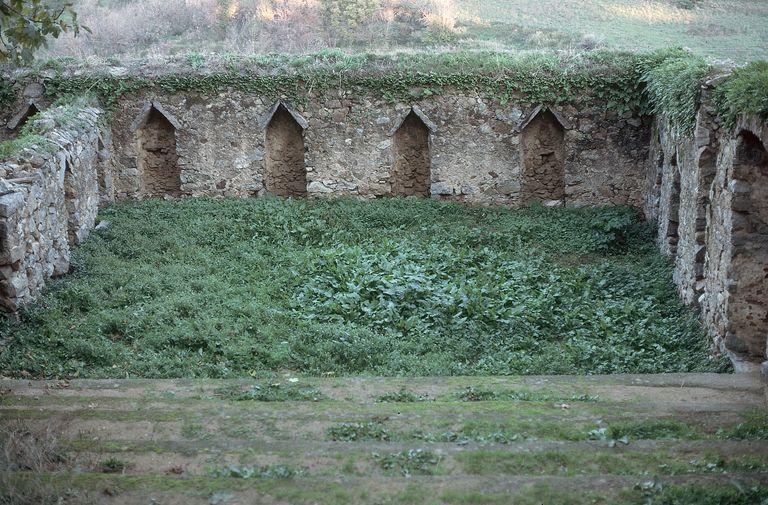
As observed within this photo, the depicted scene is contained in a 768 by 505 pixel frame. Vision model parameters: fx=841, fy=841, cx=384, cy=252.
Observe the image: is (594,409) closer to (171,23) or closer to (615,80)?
(615,80)

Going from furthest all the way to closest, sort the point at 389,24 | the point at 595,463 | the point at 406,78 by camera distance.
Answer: the point at 389,24
the point at 406,78
the point at 595,463

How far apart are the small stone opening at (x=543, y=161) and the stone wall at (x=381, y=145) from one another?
4 cm

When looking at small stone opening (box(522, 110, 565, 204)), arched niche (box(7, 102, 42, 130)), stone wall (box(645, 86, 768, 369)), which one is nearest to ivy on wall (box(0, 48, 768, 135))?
arched niche (box(7, 102, 42, 130))

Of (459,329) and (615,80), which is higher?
(615,80)

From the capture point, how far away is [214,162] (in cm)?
Result: 1585

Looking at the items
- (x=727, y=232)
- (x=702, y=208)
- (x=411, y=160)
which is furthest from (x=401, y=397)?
(x=411, y=160)

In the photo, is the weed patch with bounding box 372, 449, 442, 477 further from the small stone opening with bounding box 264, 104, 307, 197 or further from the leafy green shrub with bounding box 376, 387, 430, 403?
the small stone opening with bounding box 264, 104, 307, 197

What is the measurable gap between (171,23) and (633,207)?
1610cm

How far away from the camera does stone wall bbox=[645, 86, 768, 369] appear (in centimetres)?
820

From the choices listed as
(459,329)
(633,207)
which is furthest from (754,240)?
(633,207)

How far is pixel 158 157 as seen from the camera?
53.6ft

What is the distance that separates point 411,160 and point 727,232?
Result: 8.39 metres

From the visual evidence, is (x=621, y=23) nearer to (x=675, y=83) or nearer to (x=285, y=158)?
(x=285, y=158)

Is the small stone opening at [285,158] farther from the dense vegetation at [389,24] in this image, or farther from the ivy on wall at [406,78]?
the dense vegetation at [389,24]
